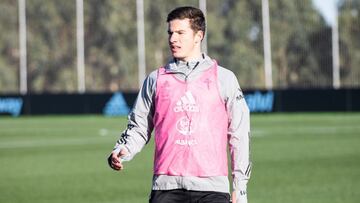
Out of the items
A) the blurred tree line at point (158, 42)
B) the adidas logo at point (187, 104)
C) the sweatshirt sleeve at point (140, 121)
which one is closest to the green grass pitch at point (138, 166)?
the sweatshirt sleeve at point (140, 121)

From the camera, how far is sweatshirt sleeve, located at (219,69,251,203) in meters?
6.51

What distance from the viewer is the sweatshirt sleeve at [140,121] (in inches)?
262

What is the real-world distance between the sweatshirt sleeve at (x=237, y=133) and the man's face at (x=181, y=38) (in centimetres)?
30

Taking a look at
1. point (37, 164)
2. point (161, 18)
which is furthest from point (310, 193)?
point (161, 18)

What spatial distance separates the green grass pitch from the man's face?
7267 millimetres

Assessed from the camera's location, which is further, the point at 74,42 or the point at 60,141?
the point at 74,42

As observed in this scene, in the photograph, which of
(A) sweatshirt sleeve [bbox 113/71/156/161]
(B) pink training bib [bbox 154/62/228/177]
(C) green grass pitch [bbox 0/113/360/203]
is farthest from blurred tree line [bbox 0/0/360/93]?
(B) pink training bib [bbox 154/62/228/177]

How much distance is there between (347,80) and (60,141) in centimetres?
2129

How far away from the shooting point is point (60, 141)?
28484mm

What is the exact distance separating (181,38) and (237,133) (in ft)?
2.36

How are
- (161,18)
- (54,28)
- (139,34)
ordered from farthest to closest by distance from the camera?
(54,28), (161,18), (139,34)

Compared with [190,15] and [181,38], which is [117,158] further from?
[190,15]

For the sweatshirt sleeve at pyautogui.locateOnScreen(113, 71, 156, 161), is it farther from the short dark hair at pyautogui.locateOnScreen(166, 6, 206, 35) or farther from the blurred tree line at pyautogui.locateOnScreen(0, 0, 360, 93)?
the blurred tree line at pyautogui.locateOnScreen(0, 0, 360, 93)

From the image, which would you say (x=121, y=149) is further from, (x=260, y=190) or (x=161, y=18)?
(x=161, y=18)
